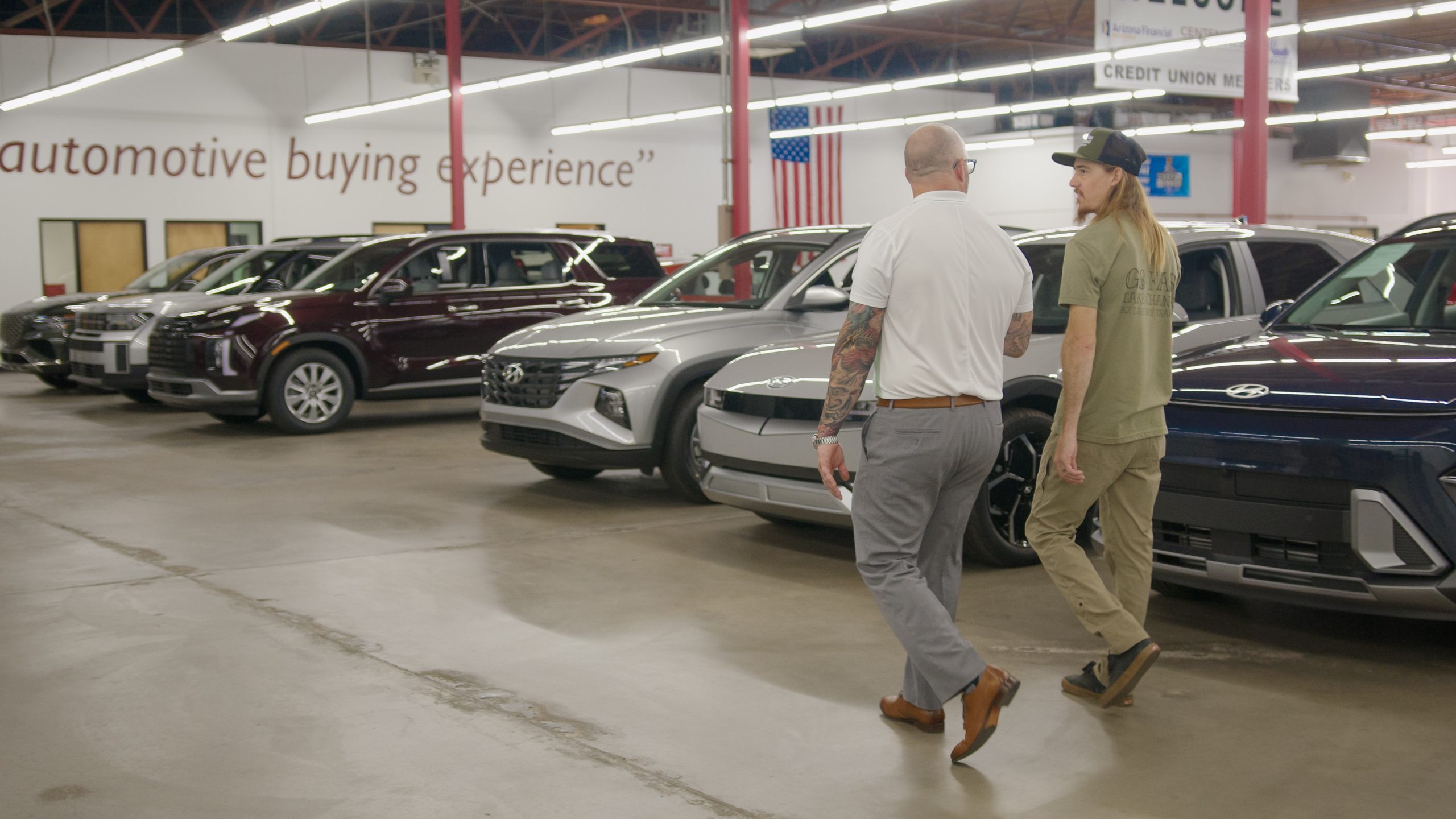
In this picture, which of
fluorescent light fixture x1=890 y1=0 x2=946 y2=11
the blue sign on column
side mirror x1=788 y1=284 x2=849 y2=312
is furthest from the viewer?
the blue sign on column

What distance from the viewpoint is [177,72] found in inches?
953

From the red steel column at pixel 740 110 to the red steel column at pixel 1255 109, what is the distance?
5.45 meters

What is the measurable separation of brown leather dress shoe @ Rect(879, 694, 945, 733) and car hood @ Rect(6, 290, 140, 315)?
12801mm

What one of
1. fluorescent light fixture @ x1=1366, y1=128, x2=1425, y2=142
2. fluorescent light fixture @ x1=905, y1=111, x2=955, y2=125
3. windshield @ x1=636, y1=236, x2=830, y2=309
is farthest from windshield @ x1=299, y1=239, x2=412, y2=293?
fluorescent light fixture @ x1=1366, y1=128, x2=1425, y2=142

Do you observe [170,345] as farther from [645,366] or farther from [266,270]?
[645,366]

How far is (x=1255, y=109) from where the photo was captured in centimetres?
1286

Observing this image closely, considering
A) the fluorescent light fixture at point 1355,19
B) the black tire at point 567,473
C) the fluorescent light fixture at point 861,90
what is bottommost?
the black tire at point 567,473

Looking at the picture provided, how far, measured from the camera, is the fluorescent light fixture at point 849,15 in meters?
14.6

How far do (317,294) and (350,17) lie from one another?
1784 cm

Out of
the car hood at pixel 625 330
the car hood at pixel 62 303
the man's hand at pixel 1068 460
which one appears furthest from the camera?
the car hood at pixel 62 303

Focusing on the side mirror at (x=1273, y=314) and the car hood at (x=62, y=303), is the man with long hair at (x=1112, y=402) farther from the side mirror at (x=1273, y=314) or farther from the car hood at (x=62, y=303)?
the car hood at (x=62, y=303)

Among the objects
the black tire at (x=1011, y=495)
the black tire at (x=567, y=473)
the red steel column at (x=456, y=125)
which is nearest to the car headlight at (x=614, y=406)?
the black tire at (x=567, y=473)

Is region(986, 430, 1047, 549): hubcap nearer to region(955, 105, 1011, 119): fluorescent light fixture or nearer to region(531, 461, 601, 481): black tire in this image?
region(531, 461, 601, 481): black tire

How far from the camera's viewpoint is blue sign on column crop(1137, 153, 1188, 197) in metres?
31.6
